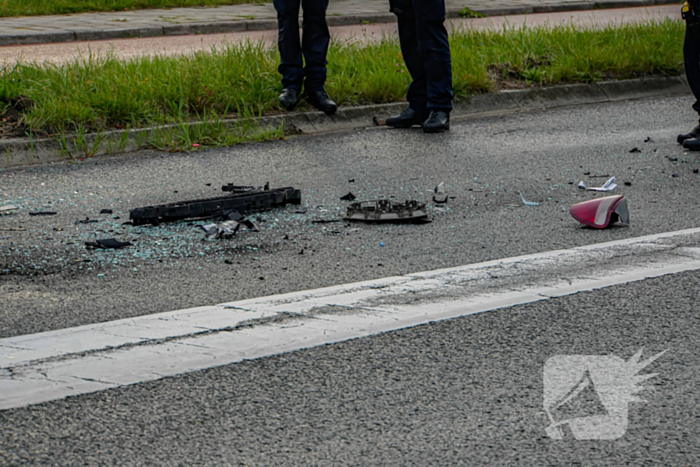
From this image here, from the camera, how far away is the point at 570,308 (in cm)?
284

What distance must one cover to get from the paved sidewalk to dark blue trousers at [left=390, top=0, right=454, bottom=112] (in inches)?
273

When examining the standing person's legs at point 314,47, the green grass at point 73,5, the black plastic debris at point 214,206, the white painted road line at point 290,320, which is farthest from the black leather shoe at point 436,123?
the green grass at point 73,5

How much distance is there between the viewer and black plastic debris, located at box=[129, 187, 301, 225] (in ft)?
13.1

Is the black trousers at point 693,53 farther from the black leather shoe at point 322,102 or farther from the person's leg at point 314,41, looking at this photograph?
the person's leg at point 314,41

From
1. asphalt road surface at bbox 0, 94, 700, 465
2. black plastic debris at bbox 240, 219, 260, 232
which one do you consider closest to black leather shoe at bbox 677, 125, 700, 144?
asphalt road surface at bbox 0, 94, 700, 465

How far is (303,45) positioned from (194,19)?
752cm

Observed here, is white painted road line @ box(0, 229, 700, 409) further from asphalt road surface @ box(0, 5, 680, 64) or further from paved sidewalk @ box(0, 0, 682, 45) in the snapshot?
paved sidewalk @ box(0, 0, 682, 45)

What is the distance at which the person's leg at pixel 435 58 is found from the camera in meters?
6.46

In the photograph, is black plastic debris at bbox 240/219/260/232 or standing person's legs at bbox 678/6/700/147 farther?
standing person's legs at bbox 678/6/700/147

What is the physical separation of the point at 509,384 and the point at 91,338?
1.26m

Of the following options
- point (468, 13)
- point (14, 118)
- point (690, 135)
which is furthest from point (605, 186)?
point (468, 13)

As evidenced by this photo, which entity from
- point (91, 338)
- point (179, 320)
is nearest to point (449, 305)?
point (179, 320)

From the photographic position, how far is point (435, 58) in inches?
256

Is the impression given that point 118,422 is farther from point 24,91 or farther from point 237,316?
point 24,91
